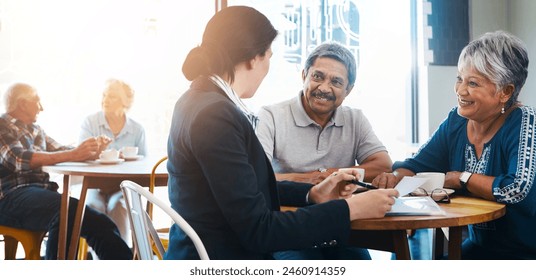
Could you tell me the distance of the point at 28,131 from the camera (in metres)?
2.40

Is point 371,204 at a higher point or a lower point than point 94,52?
lower

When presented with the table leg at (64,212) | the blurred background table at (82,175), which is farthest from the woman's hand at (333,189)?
the table leg at (64,212)

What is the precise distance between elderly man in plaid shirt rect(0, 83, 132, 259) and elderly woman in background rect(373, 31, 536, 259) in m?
1.23

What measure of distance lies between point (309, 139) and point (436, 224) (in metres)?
0.75

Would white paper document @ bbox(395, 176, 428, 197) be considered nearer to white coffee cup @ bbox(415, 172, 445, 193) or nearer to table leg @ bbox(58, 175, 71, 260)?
white coffee cup @ bbox(415, 172, 445, 193)

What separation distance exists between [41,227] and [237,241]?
1.40 metres

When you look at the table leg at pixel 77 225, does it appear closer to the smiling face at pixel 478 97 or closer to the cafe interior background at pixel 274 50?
the cafe interior background at pixel 274 50

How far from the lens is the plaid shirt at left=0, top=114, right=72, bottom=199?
222 cm

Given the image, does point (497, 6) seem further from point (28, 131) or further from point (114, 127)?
point (28, 131)

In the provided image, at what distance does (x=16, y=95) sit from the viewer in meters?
2.38

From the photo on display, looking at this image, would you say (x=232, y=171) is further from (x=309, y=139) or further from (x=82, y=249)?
(x=82, y=249)

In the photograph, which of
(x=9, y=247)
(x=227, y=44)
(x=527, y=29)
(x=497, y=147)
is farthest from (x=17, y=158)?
(x=527, y=29)

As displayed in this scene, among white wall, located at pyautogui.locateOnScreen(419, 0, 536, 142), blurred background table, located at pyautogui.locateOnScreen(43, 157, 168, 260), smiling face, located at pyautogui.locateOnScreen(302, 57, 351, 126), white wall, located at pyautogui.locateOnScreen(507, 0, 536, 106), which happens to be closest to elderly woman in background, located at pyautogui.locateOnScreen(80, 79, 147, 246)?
blurred background table, located at pyautogui.locateOnScreen(43, 157, 168, 260)
